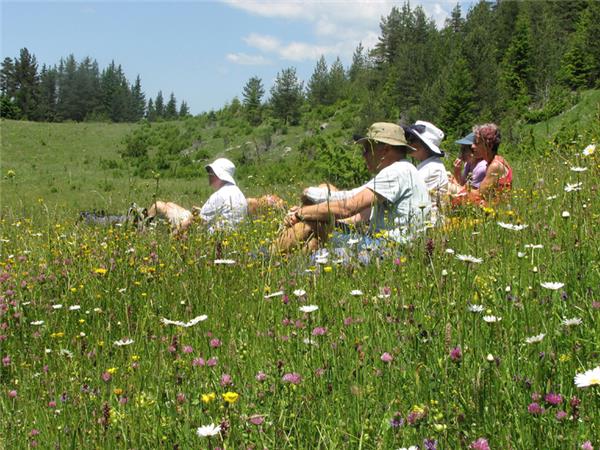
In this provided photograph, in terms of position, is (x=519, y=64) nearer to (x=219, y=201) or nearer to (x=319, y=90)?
(x=319, y=90)

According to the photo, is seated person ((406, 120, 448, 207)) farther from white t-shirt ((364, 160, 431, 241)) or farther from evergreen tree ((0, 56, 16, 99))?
evergreen tree ((0, 56, 16, 99))

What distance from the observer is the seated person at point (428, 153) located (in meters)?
6.49

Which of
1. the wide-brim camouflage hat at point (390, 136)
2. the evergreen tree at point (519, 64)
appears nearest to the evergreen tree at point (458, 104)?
the evergreen tree at point (519, 64)

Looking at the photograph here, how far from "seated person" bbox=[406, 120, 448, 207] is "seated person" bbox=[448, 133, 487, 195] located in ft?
0.69

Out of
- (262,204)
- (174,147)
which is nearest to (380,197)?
(262,204)

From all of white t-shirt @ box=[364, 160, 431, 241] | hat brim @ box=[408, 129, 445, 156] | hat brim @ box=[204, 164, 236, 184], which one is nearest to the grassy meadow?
white t-shirt @ box=[364, 160, 431, 241]

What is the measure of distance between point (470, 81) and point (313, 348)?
108 feet

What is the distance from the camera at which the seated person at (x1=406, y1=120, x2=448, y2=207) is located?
256 inches

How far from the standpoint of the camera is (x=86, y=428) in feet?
6.44

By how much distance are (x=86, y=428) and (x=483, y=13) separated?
66.5m

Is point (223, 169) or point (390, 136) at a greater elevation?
point (390, 136)

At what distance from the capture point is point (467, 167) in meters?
7.39

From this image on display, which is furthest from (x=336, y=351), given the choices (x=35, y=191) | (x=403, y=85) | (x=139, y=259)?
(x=403, y=85)

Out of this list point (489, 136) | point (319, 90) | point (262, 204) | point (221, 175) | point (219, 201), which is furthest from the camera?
point (319, 90)
